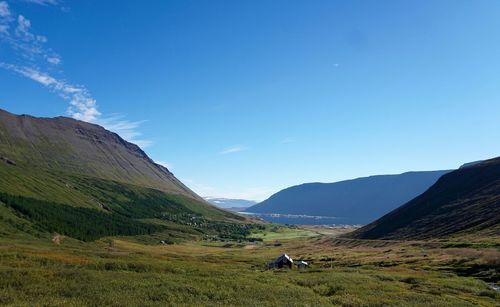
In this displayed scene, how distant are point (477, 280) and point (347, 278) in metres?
21.0

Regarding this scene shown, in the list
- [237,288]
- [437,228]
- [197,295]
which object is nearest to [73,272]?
[197,295]

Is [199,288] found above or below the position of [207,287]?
above

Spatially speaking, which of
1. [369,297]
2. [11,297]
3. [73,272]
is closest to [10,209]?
[73,272]

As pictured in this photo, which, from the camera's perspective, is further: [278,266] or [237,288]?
[278,266]

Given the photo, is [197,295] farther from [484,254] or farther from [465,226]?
[465,226]

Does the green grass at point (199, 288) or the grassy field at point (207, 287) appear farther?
the grassy field at point (207, 287)

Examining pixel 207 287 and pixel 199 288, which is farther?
pixel 207 287

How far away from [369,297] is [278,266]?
4660cm

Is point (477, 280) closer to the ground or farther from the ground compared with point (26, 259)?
closer to the ground

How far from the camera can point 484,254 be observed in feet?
276

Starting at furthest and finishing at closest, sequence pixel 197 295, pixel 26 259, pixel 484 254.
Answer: pixel 484 254, pixel 26 259, pixel 197 295

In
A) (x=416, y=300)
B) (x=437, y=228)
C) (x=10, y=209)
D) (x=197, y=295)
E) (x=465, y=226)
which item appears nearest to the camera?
(x=197, y=295)

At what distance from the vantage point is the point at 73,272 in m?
50.9

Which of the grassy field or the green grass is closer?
the green grass
